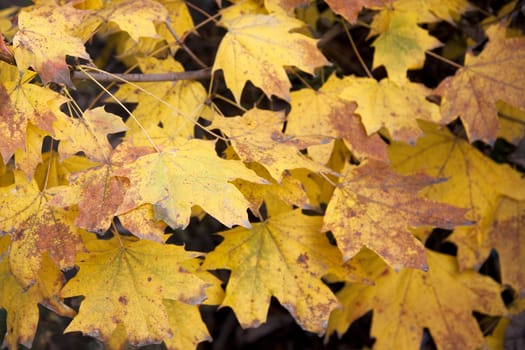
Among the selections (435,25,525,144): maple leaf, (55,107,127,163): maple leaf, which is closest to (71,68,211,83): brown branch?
(55,107,127,163): maple leaf

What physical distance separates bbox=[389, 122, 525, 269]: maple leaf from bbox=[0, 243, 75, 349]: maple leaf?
0.83 m

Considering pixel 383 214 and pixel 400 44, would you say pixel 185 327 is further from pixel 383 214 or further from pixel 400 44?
pixel 400 44

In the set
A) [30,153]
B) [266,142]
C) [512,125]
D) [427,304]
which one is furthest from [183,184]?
[512,125]

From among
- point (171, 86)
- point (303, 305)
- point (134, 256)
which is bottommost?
point (303, 305)

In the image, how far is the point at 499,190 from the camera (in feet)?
4.75

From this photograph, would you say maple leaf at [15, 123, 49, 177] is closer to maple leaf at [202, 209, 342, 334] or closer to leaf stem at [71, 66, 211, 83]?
leaf stem at [71, 66, 211, 83]

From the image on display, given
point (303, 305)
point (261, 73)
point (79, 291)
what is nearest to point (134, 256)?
point (79, 291)

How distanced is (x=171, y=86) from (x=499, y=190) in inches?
32.4

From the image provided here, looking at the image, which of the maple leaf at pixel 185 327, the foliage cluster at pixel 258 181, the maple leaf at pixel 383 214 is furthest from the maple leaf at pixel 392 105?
the maple leaf at pixel 185 327

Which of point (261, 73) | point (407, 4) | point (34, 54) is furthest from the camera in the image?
point (407, 4)

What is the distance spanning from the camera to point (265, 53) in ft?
4.16

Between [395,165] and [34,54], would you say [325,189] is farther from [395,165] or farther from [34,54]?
[34,54]

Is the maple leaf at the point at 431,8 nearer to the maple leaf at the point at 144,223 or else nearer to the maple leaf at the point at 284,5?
the maple leaf at the point at 284,5

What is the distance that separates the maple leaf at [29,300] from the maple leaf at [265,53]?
1.69 ft
